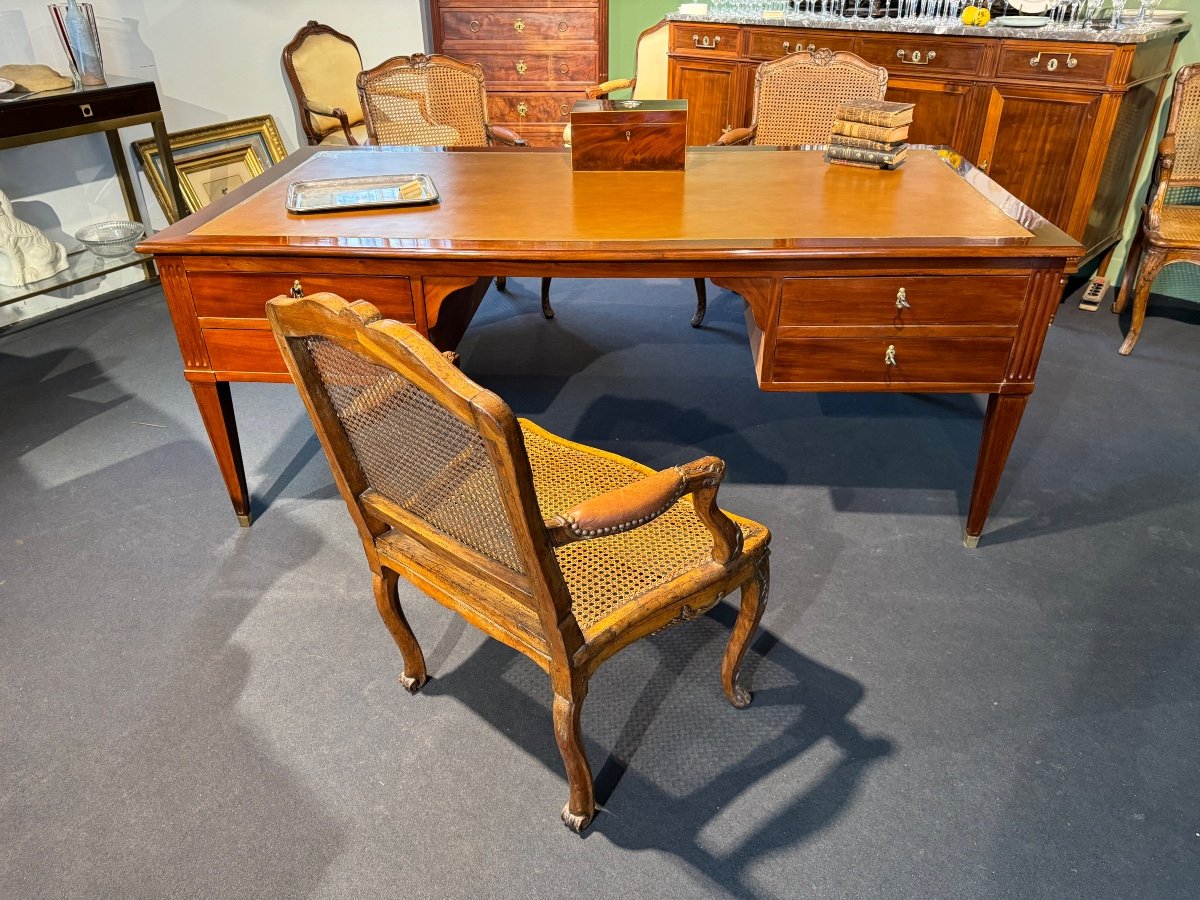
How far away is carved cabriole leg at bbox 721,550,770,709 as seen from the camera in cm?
161

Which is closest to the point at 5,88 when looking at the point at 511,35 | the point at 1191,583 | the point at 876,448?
the point at 511,35

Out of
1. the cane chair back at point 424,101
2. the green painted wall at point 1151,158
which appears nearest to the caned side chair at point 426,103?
the cane chair back at point 424,101

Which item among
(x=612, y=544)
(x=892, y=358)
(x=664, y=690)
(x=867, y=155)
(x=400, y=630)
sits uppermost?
(x=867, y=155)

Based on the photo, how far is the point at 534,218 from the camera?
2.04 meters

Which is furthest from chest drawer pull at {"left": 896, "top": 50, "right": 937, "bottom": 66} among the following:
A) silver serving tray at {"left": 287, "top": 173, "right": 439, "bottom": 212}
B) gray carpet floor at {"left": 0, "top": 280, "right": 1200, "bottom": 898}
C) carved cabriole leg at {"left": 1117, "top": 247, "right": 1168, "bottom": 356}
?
silver serving tray at {"left": 287, "top": 173, "right": 439, "bottom": 212}

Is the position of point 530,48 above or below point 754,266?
above

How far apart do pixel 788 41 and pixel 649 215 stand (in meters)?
2.48

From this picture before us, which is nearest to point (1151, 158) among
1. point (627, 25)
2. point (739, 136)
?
point (739, 136)

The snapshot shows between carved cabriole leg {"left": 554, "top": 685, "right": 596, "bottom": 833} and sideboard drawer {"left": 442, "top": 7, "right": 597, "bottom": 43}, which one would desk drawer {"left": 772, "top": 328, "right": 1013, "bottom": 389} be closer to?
carved cabriole leg {"left": 554, "top": 685, "right": 596, "bottom": 833}

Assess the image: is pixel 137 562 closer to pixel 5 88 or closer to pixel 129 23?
pixel 5 88

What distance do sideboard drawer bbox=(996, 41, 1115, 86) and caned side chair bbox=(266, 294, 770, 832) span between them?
106 inches

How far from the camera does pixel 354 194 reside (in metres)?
2.12

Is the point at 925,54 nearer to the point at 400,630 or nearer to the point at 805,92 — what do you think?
the point at 805,92

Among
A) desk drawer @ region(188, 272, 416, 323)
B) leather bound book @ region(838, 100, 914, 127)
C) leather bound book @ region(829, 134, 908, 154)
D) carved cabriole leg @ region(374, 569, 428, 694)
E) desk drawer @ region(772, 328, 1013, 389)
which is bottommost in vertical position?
carved cabriole leg @ region(374, 569, 428, 694)
